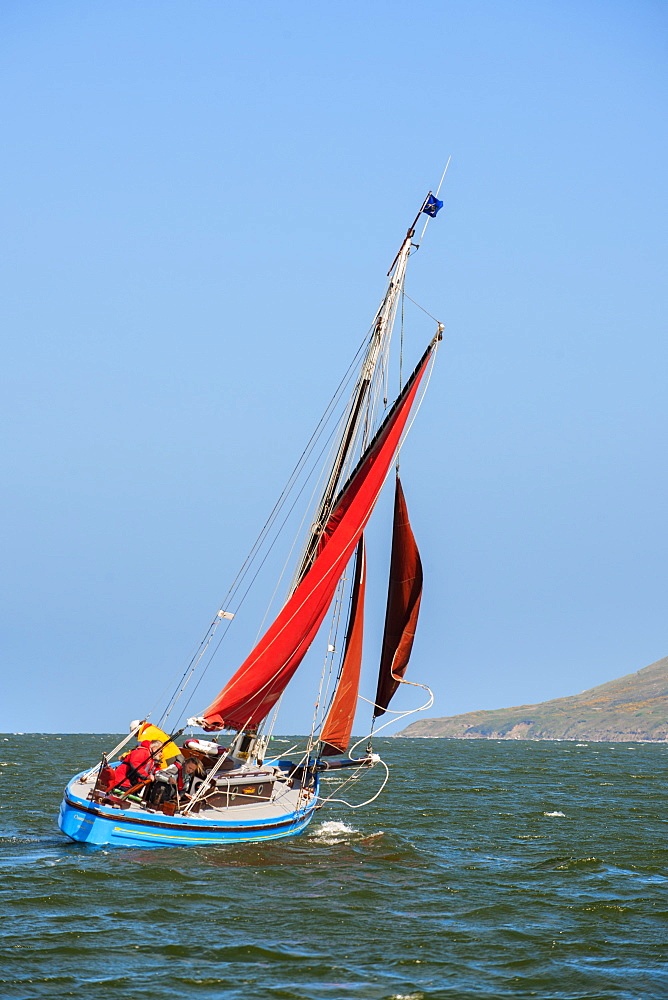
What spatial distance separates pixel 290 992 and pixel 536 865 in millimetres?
11393

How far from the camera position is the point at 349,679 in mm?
27750

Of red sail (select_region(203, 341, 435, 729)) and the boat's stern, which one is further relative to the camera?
red sail (select_region(203, 341, 435, 729))

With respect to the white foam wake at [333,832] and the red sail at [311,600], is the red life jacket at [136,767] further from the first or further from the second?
the white foam wake at [333,832]

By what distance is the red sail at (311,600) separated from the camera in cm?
2489

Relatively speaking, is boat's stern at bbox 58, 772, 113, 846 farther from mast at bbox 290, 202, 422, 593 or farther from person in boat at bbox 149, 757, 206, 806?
mast at bbox 290, 202, 422, 593

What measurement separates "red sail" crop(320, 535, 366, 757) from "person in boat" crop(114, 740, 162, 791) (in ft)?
21.0

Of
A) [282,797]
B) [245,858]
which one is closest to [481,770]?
[282,797]

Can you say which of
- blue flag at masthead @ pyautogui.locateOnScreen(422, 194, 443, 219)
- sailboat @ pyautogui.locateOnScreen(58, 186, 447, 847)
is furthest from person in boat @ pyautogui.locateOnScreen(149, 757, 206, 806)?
blue flag at masthead @ pyautogui.locateOnScreen(422, 194, 443, 219)

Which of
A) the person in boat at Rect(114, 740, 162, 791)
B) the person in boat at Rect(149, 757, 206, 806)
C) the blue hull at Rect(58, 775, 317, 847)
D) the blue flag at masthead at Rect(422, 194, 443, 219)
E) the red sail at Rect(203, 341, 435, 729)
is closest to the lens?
the blue hull at Rect(58, 775, 317, 847)

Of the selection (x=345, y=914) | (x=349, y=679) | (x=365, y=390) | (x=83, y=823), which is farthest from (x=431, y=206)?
(x=345, y=914)

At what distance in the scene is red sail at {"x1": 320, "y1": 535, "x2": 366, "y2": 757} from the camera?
2772cm

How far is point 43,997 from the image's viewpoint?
13.1 m

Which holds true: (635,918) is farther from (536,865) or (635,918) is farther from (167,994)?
(167,994)

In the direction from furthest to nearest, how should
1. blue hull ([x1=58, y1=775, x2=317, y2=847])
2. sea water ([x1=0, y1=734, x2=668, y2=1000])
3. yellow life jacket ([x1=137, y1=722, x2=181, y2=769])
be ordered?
yellow life jacket ([x1=137, y1=722, x2=181, y2=769]) → blue hull ([x1=58, y1=775, x2=317, y2=847]) → sea water ([x1=0, y1=734, x2=668, y2=1000])
